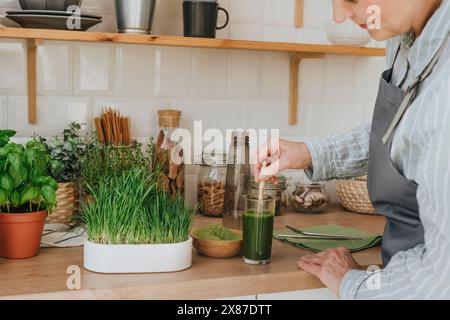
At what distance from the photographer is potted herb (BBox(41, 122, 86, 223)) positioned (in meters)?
1.90

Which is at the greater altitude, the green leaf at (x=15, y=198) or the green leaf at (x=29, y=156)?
the green leaf at (x=29, y=156)

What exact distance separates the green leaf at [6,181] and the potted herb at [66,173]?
34 centimetres

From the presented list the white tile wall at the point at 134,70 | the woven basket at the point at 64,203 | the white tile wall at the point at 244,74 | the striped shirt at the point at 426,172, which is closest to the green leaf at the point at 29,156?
the woven basket at the point at 64,203

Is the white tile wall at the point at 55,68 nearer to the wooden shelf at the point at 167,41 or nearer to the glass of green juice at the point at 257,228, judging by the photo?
the wooden shelf at the point at 167,41

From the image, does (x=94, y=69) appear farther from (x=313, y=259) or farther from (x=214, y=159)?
(x=313, y=259)

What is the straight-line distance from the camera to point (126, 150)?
1940 mm

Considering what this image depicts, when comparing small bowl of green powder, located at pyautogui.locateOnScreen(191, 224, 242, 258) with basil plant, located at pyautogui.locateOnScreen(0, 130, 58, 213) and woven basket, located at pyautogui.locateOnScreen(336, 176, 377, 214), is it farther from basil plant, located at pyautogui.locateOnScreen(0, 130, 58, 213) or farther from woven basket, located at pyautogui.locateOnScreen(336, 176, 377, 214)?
woven basket, located at pyautogui.locateOnScreen(336, 176, 377, 214)

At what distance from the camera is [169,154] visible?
207 centimetres

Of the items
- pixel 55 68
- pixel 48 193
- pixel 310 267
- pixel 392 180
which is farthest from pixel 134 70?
pixel 392 180

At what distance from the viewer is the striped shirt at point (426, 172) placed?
1.19 metres

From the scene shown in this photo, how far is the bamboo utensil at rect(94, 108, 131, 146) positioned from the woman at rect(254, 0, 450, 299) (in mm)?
549

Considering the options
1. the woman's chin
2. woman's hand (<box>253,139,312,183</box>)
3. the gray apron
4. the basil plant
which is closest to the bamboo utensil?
the basil plant

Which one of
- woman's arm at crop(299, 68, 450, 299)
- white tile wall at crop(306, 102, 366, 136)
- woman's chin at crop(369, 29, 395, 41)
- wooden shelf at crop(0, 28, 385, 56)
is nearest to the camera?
woman's arm at crop(299, 68, 450, 299)
